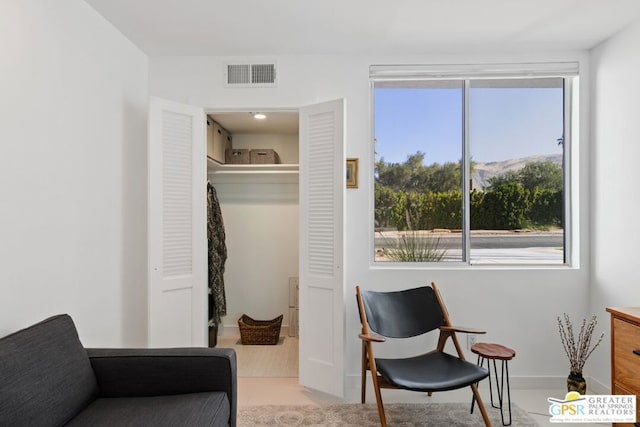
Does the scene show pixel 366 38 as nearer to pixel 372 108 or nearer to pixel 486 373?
pixel 372 108

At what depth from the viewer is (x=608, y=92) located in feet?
9.43

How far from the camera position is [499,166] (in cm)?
324

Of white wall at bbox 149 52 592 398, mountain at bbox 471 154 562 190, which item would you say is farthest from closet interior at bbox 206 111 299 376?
mountain at bbox 471 154 562 190

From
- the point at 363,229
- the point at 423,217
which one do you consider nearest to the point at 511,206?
the point at 423,217

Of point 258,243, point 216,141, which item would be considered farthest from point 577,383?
point 216,141

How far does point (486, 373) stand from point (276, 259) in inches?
107

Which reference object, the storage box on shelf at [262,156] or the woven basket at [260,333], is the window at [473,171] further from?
the woven basket at [260,333]

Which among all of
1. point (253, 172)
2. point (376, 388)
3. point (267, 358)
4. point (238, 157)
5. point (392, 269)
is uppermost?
point (238, 157)

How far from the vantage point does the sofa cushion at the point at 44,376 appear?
4.59 ft

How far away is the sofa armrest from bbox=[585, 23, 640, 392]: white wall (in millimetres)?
2705

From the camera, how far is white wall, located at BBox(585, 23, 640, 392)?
8.64ft

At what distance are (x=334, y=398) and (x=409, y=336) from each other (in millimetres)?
744

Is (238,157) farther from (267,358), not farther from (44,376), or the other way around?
(44,376)

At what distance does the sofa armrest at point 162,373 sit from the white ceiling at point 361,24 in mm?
2050
